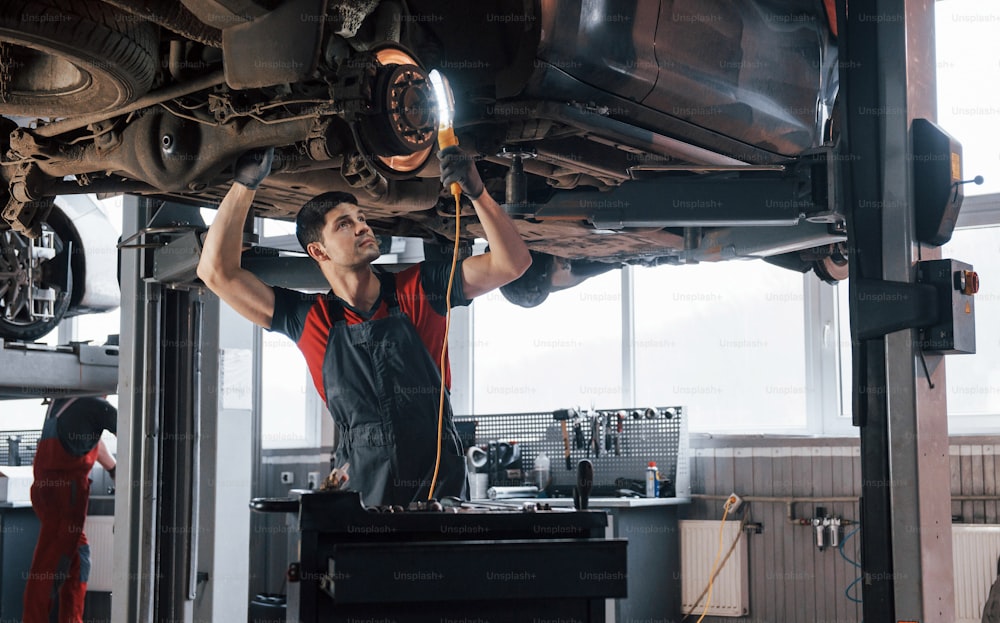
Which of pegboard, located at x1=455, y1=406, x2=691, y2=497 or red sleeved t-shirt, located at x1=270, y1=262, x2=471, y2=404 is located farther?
pegboard, located at x1=455, y1=406, x2=691, y2=497

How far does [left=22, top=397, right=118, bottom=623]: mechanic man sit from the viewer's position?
659 centimetres

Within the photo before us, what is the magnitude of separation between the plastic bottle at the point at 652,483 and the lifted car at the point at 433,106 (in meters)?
2.65

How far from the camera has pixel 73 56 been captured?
2.48 m

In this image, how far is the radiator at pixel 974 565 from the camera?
539cm

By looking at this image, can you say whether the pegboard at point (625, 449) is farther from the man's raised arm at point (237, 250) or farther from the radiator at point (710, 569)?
the man's raised arm at point (237, 250)

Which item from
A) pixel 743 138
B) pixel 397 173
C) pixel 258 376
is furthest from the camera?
pixel 258 376

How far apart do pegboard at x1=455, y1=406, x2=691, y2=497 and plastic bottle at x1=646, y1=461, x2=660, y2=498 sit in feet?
0.39

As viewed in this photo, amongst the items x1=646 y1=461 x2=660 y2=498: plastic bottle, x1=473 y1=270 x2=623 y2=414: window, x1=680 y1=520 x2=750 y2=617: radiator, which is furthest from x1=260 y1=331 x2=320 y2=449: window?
x1=680 y1=520 x2=750 y2=617: radiator

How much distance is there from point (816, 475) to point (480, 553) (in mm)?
4837

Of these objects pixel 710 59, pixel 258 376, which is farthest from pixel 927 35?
pixel 258 376

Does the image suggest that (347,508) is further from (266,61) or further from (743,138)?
(743,138)

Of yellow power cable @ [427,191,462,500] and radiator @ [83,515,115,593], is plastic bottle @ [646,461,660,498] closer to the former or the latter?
yellow power cable @ [427,191,462,500]

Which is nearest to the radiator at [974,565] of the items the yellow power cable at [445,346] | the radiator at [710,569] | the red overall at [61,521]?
the radiator at [710,569]

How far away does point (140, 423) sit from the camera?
15.0ft
